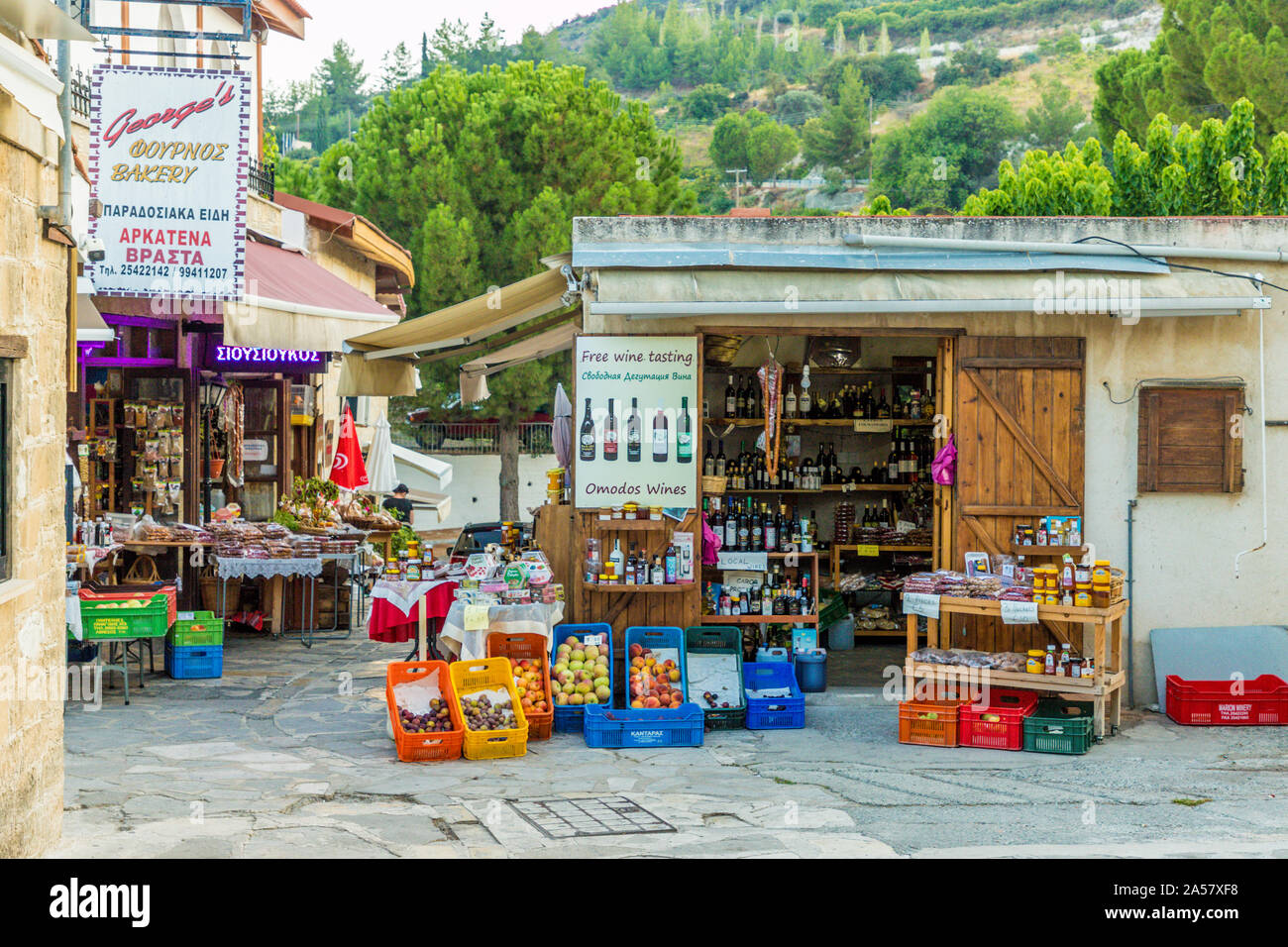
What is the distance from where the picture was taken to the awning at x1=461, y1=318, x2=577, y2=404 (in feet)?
44.4

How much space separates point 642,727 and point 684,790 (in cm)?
135

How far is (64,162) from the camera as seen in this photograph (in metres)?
7.02

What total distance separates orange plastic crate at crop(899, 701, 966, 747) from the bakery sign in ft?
21.3

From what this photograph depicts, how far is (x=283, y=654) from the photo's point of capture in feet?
46.3

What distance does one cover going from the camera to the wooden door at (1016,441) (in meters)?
10.9

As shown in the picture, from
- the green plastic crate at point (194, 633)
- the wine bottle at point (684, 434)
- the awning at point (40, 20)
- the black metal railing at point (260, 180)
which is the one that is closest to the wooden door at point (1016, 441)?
the wine bottle at point (684, 434)

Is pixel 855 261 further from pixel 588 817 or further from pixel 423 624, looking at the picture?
pixel 588 817

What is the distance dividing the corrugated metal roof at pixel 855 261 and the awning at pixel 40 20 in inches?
193

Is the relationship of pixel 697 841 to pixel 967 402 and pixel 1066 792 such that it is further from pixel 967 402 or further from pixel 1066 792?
pixel 967 402

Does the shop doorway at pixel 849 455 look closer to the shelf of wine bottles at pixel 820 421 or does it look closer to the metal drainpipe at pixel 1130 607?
the shelf of wine bottles at pixel 820 421

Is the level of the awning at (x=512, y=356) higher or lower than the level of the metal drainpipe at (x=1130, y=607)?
higher

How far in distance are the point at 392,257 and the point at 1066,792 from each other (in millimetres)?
17988

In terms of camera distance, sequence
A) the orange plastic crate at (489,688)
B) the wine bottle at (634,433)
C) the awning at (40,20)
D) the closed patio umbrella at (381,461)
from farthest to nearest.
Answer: the closed patio umbrella at (381,461) → the wine bottle at (634,433) → the orange plastic crate at (489,688) → the awning at (40,20)

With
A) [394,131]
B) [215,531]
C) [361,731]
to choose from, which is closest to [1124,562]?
[361,731]
